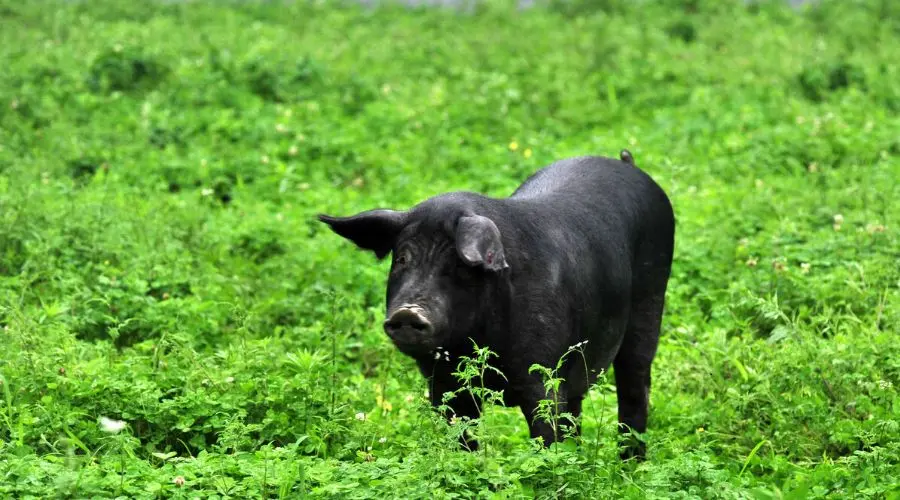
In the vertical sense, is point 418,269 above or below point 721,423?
above

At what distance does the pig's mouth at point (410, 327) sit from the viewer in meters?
4.92

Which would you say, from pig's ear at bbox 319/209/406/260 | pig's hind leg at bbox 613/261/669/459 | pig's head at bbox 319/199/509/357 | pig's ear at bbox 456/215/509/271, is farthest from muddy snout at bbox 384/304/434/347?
pig's hind leg at bbox 613/261/669/459

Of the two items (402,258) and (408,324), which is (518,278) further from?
(408,324)

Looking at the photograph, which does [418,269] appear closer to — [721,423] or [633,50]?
[721,423]

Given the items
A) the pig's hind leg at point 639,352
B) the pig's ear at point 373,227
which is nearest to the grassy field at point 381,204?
the pig's hind leg at point 639,352

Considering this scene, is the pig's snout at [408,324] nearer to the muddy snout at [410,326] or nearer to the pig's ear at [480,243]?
the muddy snout at [410,326]

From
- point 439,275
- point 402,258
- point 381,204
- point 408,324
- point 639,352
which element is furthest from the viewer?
point 381,204

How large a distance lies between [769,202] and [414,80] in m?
4.52

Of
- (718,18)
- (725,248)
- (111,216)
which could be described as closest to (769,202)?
(725,248)

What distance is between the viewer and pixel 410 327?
4.94 metres

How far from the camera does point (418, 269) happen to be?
204 inches

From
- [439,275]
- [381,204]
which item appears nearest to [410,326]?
[439,275]

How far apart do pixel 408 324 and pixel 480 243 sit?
38 cm

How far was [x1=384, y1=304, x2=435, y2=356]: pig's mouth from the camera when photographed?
4.92 metres
